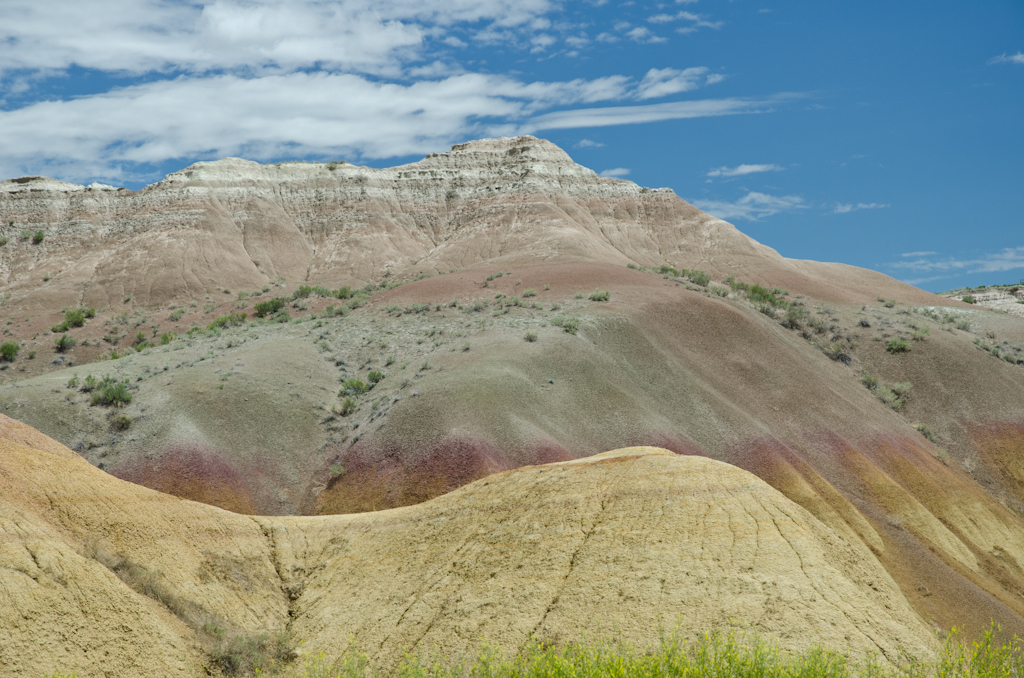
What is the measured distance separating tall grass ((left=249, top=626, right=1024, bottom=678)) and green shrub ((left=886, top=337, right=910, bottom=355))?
3728 centimetres

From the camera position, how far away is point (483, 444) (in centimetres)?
2703

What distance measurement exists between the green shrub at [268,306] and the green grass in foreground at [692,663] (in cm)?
4408

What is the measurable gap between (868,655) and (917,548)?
17073mm

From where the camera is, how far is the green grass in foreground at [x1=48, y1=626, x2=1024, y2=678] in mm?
10484

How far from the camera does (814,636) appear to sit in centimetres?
1115

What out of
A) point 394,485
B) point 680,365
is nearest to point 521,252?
point 680,365

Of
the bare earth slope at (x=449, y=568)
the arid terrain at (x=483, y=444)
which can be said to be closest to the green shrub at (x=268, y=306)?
the arid terrain at (x=483, y=444)

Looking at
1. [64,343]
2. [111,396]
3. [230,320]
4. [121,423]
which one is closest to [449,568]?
[121,423]

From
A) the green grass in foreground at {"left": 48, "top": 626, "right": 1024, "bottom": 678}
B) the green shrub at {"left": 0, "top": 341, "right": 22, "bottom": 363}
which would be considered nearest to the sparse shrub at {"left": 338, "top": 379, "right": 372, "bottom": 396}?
the green grass in foreground at {"left": 48, "top": 626, "right": 1024, "bottom": 678}

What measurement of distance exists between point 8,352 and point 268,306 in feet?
52.8

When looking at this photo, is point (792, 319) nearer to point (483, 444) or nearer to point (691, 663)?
point (483, 444)

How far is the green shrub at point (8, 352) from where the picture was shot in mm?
48469

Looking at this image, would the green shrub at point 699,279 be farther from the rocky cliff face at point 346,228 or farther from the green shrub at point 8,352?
the green shrub at point 8,352

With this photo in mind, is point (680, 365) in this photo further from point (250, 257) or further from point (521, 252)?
point (250, 257)
